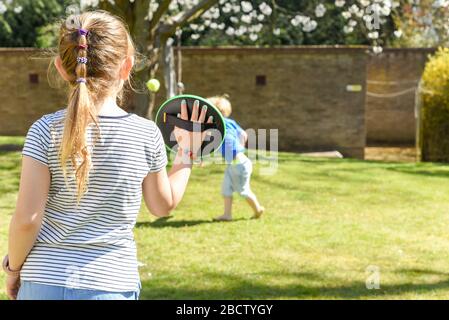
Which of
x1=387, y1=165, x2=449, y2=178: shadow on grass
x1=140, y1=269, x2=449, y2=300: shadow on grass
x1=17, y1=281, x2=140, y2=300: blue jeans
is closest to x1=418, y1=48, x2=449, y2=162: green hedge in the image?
x1=387, y1=165, x2=449, y2=178: shadow on grass

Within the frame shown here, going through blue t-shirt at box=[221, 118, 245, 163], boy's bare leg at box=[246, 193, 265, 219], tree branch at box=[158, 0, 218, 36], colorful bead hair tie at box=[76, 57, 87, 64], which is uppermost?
tree branch at box=[158, 0, 218, 36]

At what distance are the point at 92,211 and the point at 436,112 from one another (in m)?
14.0

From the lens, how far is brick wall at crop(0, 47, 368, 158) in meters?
17.7

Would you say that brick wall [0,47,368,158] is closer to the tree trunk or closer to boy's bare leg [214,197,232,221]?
the tree trunk

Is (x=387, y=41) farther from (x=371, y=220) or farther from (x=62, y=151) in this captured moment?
(x=62, y=151)

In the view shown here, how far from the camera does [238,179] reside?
25.6 ft

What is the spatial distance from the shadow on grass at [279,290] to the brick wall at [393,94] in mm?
16011

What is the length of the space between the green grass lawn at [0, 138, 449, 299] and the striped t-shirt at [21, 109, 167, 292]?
278cm

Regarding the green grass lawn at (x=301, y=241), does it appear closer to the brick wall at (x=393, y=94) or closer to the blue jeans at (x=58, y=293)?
the blue jeans at (x=58, y=293)

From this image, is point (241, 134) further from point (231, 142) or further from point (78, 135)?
point (78, 135)

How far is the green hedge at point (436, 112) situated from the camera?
15.2m

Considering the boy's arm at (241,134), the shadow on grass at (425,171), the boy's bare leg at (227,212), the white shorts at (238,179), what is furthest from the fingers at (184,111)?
the shadow on grass at (425,171)

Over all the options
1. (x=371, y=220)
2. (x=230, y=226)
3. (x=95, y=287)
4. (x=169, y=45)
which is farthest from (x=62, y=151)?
(x=169, y=45)

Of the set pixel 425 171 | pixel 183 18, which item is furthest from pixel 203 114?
pixel 425 171
